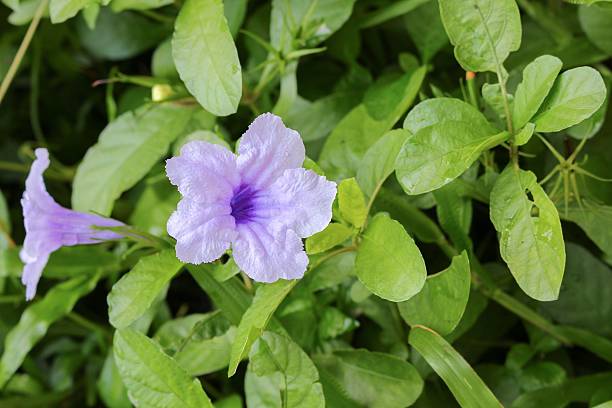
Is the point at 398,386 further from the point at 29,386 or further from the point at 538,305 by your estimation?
the point at 29,386

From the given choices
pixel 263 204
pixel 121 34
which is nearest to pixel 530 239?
pixel 263 204

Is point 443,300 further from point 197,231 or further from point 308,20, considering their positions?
point 308,20

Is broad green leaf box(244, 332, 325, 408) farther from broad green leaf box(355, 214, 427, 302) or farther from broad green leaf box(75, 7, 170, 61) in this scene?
broad green leaf box(75, 7, 170, 61)

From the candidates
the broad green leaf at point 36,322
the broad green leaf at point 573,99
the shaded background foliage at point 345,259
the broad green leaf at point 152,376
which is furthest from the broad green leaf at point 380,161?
the broad green leaf at point 36,322

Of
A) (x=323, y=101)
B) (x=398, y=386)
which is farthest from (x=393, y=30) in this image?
(x=398, y=386)

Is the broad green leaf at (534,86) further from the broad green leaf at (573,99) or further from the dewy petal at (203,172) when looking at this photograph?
the dewy petal at (203,172)
